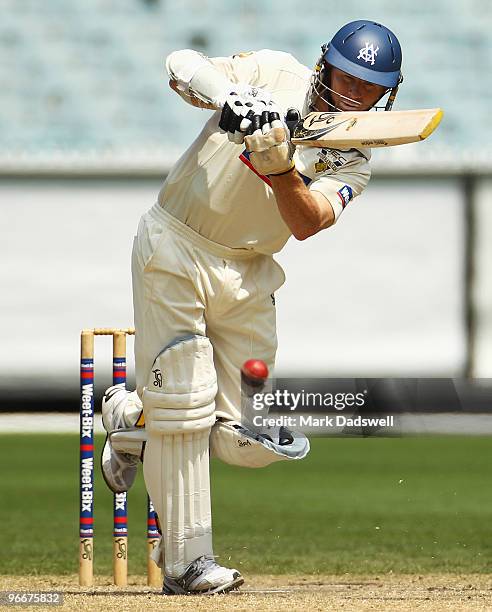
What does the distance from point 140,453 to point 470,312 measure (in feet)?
27.0

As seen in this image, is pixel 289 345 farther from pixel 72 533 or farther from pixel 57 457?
pixel 72 533

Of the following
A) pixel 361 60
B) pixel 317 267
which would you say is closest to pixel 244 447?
pixel 361 60

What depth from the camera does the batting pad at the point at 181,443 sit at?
12.4 ft

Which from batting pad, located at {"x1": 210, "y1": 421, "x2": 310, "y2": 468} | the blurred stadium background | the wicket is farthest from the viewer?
the blurred stadium background

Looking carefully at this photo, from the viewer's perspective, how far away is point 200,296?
385 cm

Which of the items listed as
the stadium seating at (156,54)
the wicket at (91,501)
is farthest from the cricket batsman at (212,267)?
the stadium seating at (156,54)

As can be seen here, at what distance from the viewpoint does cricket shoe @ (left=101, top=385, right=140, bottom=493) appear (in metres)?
4.23

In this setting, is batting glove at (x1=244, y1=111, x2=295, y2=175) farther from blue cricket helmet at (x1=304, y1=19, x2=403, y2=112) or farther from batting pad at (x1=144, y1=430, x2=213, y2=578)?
batting pad at (x1=144, y1=430, x2=213, y2=578)

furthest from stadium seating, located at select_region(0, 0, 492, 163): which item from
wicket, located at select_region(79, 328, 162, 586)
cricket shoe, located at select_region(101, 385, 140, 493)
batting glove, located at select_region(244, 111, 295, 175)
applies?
batting glove, located at select_region(244, 111, 295, 175)

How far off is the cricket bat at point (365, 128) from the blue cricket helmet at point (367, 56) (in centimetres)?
13

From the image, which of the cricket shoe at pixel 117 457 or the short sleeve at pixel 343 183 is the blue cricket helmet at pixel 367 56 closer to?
the short sleeve at pixel 343 183

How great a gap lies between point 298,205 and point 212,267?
0.43m

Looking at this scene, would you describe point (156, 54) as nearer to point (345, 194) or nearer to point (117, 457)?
point (117, 457)

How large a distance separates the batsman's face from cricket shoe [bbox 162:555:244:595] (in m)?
1.29
